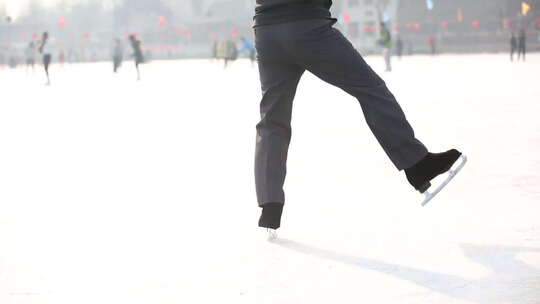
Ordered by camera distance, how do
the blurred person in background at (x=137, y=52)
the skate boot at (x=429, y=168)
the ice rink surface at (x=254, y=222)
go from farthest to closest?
the blurred person in background at (x=137, y=52) < the skate boot at (x=429, y=168) < the ice rink surface at (x=254, y=222)

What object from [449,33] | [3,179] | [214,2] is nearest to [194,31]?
[214,2]

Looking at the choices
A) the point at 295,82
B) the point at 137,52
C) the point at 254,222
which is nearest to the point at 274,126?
the point at 295,82

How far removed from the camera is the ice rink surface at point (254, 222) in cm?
329

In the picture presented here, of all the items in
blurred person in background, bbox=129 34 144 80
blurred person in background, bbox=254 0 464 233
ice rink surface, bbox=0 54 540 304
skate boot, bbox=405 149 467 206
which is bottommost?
blurred person in background, bbox=129 34 144 80

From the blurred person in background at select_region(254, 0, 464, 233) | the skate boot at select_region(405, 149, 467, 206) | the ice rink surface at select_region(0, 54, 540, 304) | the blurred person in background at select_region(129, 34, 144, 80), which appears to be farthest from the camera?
the blurred person in background at select_region(129, 34, 144, 80)

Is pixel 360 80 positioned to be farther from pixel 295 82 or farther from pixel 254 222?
pixel 254 222

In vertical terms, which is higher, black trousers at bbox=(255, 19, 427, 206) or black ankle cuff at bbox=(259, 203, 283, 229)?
black trousers at bbox=(255, 19, 427, 206)

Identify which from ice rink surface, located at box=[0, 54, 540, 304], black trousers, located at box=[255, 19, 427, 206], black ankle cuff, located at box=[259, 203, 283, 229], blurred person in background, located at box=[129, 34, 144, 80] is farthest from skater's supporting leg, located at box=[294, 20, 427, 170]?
blurred person in background, located at box=[129, 34, 144, 80]

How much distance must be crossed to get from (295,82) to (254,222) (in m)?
0.81

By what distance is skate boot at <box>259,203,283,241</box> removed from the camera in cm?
412

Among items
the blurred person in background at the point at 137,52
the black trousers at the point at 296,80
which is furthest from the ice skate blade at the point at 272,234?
the blurred person in background at the point at 137,52

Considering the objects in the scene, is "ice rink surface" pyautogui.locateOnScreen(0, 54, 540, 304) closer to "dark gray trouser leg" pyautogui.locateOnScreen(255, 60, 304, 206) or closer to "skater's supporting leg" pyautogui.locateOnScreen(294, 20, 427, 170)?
"dark gray trouser leg" pyautogui.locateOnScreen(255, 60, 304, 206)

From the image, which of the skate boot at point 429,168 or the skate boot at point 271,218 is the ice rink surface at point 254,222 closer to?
the skate boot at point 271,218

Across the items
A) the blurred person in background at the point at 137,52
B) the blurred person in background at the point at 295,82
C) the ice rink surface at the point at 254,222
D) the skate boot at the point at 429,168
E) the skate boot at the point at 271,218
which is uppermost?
the blurred person in background at the point at 295,82
